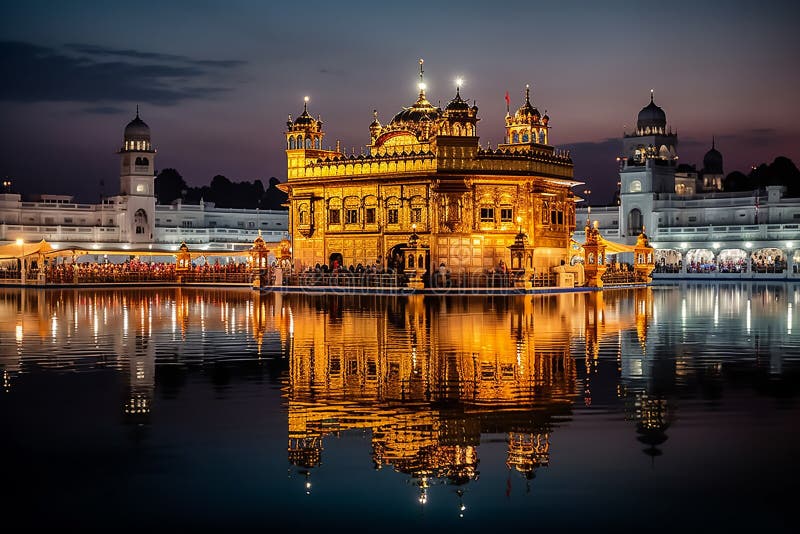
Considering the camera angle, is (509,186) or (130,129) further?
(130,129)

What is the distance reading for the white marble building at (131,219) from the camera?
92.6m

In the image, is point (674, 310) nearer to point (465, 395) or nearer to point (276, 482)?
point (465, 395)

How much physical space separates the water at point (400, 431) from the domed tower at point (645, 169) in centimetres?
8644

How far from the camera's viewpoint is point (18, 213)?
92.2 metres

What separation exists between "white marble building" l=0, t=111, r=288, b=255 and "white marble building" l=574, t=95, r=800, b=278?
37050mm

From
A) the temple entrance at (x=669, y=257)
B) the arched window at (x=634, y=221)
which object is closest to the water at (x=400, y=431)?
the temple entrance at (x=669, y=257)

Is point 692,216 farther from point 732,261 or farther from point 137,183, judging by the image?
point 137,183

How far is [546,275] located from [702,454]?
39.4 m

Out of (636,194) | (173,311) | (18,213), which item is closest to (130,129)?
(18,213)

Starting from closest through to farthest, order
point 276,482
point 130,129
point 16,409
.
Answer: point 276,482, point 16,409, point 130,129

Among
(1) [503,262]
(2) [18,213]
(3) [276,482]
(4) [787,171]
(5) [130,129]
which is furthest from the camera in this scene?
(4) [787,171]

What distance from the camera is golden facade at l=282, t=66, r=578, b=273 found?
47969mm

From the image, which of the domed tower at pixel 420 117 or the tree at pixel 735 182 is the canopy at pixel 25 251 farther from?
the tree at pixel 735 182

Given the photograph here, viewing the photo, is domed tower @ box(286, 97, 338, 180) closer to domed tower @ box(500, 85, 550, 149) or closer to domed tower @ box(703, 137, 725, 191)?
domed tower @ box(500, 85, 550, 149)
